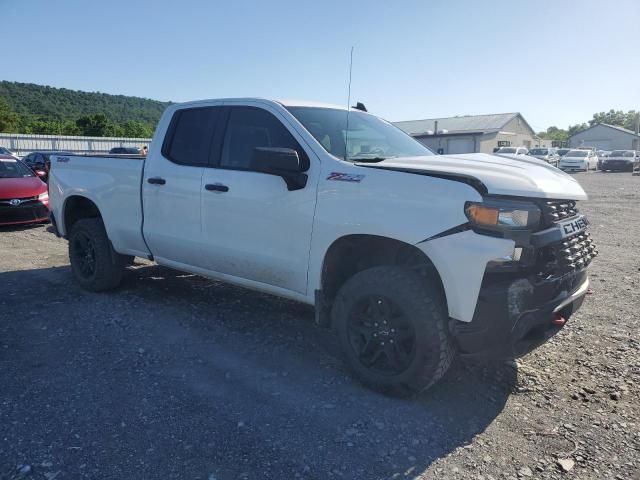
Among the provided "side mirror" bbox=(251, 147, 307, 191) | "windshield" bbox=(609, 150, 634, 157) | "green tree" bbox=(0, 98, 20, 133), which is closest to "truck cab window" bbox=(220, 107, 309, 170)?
"side mirror" bbox=(251, 147, 307, 191)

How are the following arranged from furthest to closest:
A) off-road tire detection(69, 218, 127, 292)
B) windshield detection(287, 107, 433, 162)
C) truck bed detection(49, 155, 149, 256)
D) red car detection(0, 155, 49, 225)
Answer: red car detection(0, 155, 49, 225) → off-road tire detection(69, 218, 127, 292) → truck bed detection(49, 155, 149, 256) → windshield detection(287, 107, 433, 162)

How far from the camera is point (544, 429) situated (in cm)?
325

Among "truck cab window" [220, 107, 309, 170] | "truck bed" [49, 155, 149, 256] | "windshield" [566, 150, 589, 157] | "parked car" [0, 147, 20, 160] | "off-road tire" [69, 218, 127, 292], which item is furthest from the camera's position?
"windshield" [566, 150, 589, 157]

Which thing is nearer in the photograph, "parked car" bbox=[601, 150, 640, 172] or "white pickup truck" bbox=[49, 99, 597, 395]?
"white pickup truck" bbox=[49, 99, 597, 395]

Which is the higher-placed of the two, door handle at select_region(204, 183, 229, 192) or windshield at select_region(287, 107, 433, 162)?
windshield at select_region(287, 107, 433, 162)

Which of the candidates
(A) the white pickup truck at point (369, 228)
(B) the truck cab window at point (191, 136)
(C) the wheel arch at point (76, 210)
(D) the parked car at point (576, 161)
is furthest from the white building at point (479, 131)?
(A) the white pickup truck at point (369, 228)

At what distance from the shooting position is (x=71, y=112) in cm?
9131

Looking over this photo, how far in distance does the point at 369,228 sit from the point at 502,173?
90 cm

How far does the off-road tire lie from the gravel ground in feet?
1.48

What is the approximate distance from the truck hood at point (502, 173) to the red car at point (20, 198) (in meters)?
8.40

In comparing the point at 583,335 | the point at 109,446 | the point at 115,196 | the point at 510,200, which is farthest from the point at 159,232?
the point at 583,335

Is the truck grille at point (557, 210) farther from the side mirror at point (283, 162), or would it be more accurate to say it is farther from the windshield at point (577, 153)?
the windshield at point (577, 153)

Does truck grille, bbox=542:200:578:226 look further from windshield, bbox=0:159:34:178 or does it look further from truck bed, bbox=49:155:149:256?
windshield, bbox=0:159:34:178

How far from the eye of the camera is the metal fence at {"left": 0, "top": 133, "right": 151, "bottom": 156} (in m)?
34.9
